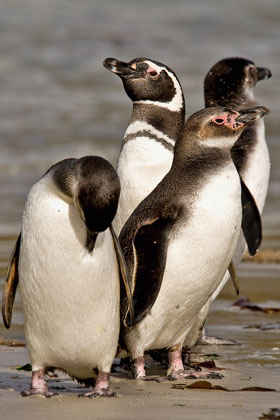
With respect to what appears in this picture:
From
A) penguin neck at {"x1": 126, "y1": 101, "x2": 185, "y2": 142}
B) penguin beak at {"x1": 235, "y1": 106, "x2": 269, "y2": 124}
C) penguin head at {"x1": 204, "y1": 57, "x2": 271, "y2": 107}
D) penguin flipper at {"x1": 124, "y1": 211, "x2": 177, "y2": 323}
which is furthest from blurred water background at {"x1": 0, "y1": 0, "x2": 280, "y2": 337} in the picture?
penguin flipper at {"x1": 124, "y1": 211, "x2": 177, "y2": 323}

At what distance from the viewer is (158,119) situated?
595cm

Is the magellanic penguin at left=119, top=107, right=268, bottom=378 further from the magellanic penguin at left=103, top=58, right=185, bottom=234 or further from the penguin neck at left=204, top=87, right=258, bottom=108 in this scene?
the penguin neck at left=204, top=87, right=258, bottom=108

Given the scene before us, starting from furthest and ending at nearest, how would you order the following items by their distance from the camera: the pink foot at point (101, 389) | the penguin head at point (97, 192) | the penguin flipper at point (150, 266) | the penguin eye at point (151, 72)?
the penguin eye at point (151, 72) < the penguin flipper at point (150, 266) < the pink foot at point (101, 389) < the penguin head at point (97, 192)

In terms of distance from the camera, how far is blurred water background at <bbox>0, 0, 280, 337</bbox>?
16359 millimetres

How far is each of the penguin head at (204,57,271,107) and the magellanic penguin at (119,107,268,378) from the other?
263cm

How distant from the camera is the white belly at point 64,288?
413cm

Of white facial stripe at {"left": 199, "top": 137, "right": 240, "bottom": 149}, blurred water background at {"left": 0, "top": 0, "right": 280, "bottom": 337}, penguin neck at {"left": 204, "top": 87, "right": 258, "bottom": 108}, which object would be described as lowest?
blurred water background at {"left": 0, "top": 0, "right": 280, "bottom": 337}

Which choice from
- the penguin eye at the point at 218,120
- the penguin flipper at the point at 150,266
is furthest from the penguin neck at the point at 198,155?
the penguin flipper at the point at 150,266

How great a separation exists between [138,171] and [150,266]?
3.46 feet

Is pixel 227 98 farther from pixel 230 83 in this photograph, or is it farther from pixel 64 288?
pixel 64 288

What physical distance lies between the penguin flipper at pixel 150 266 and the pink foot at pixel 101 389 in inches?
14.7

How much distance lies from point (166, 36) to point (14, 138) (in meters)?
10.7

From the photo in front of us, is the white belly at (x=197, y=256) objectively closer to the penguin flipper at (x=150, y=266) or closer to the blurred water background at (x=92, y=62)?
the penguin flipper at (x=150, y=266)

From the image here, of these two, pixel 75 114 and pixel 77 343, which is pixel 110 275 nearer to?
pixel 77 343
